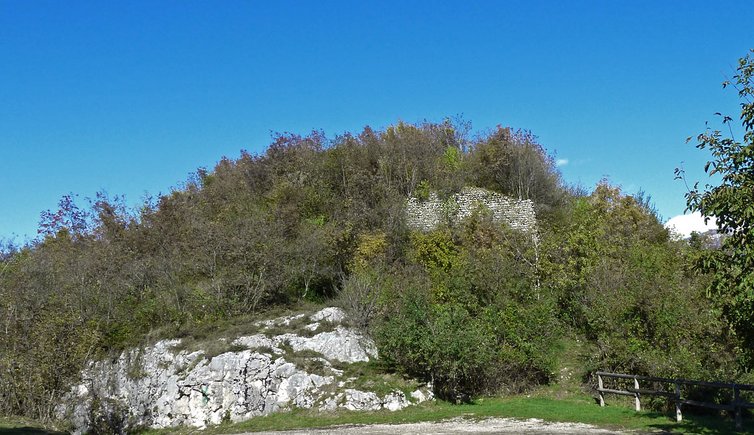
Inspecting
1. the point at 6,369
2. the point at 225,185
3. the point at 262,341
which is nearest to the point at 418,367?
the point at 262,341

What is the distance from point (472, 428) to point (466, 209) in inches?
779

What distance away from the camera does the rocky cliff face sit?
63.5 feet

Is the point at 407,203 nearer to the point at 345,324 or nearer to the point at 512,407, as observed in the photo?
the point at 345,324

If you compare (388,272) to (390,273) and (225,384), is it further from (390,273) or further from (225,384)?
(225,384)

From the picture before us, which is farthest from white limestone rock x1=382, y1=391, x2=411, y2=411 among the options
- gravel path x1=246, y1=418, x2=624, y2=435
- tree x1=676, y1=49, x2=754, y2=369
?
tree x1=676, y1=49, x2=754, y2=369

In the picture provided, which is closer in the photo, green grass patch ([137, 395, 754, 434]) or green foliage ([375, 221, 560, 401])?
green grass patch ([137, 395, 754, 434])

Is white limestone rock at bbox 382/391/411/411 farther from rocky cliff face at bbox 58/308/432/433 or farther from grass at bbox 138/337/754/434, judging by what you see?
grass at bbox 138/337/754/434

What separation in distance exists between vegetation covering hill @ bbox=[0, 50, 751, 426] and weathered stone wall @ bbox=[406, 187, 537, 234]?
2.80 ft

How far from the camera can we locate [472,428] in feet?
48.7

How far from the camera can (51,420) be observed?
1873 centimetres

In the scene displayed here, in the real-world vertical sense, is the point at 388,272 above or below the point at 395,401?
above

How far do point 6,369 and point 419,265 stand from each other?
17469mm

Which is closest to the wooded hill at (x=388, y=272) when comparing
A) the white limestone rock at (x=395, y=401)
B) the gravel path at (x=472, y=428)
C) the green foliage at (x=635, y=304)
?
the green foliage at (x=635, y=304)

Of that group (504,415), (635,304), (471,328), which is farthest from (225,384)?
(635,304)
